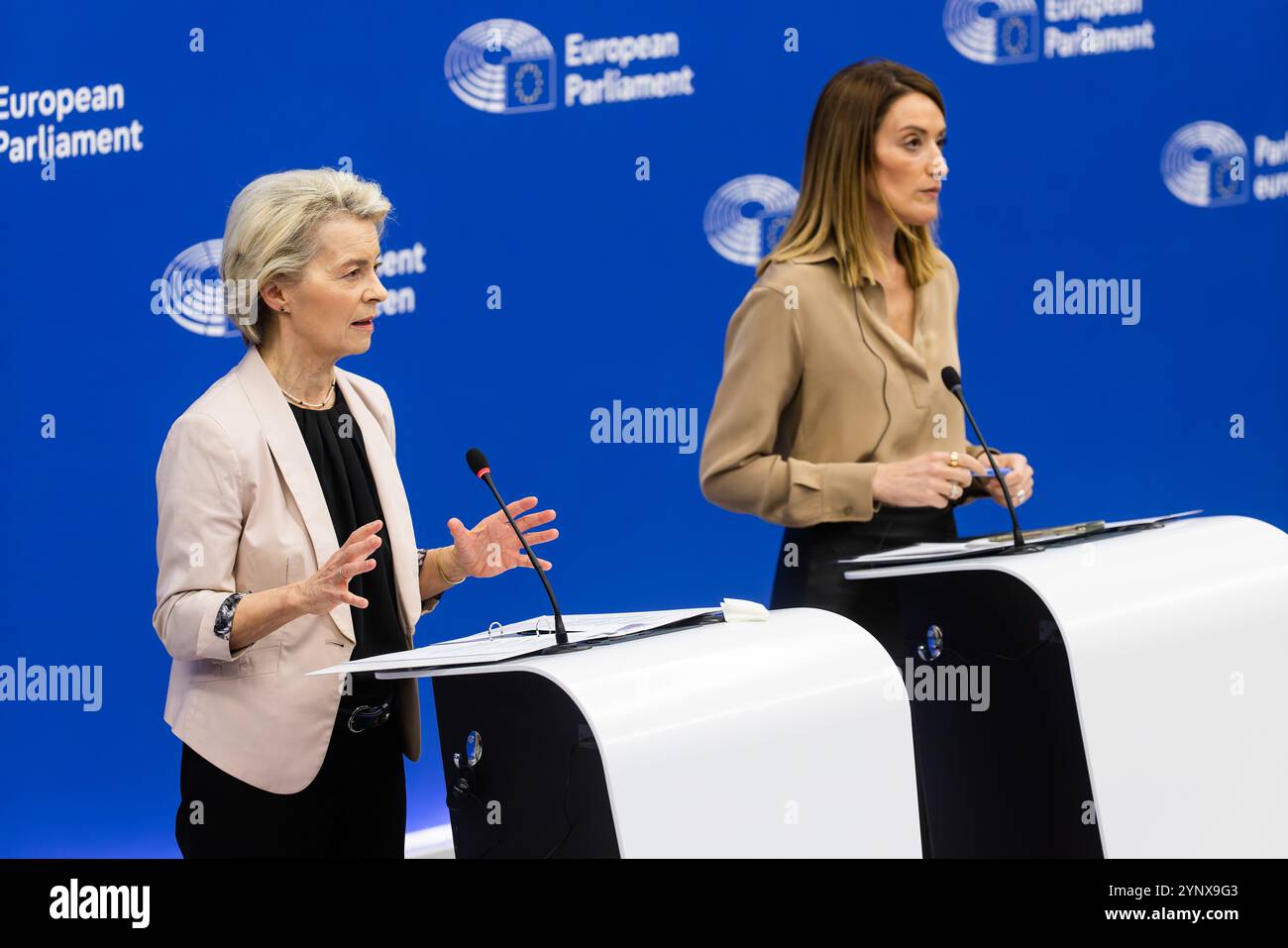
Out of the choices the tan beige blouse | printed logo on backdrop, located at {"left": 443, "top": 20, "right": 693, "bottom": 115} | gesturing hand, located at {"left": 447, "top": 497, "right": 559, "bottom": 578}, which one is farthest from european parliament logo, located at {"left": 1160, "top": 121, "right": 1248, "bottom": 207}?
gesturing hand, located at {"left": 447, "top": 497, "right": 559, "bottom": 578}

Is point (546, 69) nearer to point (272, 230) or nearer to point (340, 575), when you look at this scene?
point (272, 230)

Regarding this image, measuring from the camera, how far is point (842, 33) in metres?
4.22

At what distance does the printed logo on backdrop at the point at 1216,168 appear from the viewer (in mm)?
4309

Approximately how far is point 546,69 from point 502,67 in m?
0.13

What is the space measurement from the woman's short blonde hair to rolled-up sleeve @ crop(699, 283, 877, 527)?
79cm

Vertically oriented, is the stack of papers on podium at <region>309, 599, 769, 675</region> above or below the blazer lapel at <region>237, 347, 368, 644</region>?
below

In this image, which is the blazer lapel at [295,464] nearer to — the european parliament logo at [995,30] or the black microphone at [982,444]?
the black microphone at [982,444]

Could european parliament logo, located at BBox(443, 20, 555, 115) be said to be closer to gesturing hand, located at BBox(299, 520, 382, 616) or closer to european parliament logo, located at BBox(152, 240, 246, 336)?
european parliament logo, located at BBox(152, 240, 246, 336)

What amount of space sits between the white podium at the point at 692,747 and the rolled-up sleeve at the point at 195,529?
0.30 meters

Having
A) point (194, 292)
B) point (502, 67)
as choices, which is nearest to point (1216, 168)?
point (502, 67)

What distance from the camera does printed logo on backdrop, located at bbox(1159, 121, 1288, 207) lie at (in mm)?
4309
